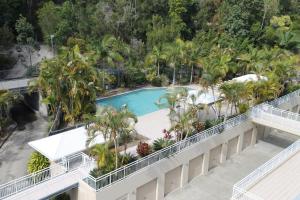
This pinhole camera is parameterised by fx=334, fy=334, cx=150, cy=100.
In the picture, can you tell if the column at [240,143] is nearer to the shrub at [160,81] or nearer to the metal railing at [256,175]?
the metal railing at [256,175]

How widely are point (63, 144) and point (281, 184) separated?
11832 mm

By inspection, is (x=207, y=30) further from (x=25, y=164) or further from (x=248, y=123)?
(x=25, y=164)

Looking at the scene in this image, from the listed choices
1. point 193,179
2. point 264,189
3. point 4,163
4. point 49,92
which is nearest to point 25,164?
point 4,163

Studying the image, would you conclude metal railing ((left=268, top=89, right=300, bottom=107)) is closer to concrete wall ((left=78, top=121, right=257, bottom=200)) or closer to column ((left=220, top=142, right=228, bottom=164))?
concrete wall ((left=78, top=121, right=257, bottom=200))

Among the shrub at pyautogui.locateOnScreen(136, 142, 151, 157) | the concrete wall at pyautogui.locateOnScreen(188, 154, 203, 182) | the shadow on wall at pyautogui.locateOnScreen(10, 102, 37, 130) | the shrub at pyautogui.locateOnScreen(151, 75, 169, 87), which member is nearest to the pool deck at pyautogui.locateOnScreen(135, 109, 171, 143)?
the shrub at pyautogui.locateOnScreen(136, 142, 151, 157)

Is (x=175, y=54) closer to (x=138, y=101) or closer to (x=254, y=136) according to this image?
(x=138, y=101)

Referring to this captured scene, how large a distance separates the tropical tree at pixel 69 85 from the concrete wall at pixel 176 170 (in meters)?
9.38

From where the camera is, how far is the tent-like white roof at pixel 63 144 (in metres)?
18.3

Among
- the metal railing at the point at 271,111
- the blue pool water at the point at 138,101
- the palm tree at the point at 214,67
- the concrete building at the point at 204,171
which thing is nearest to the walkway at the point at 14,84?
the blue pool water at the point at 138,101

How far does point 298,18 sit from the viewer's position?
54.5 metres

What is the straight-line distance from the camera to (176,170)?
2181 centimetres

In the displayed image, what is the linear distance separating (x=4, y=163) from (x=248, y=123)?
18901 millimetres

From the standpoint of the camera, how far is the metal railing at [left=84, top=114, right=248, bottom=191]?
17.0 metres

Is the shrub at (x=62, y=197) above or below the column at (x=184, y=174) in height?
above
